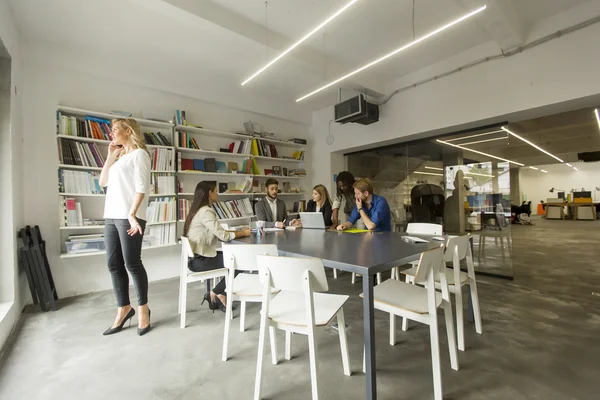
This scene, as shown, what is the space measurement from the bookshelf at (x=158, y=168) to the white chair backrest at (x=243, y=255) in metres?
2.33

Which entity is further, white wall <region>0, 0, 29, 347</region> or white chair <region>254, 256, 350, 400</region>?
white wall <region>0, 0, 29, 347</region>

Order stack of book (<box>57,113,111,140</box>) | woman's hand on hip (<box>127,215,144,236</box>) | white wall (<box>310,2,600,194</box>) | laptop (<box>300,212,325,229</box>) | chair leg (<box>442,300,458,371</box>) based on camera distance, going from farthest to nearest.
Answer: stack of book (<box>57,113,111,140</box>)
laptop (<box>300,212,325,229</box>)
white wall (<box>310,2,600,194</box>)
woman's hand on hip (<box>127,215,144,236</box>)
chair leg (<box>442,300,458,371</box>)

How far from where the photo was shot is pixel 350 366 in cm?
177

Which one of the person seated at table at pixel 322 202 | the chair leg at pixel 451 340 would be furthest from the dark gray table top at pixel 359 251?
the person seated at table at pixel 322 202

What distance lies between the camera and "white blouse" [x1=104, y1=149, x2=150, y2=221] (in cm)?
224

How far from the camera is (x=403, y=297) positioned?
1.73 m

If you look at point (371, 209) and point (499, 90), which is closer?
point (371, 209)

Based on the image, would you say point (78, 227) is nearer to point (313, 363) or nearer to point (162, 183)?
point (162, 183)

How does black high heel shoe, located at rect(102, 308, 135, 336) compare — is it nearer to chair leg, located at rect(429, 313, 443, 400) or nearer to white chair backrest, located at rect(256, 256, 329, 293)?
white chair backrest, located at rect(256, 256, 329, 293)

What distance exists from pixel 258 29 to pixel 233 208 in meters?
2.62

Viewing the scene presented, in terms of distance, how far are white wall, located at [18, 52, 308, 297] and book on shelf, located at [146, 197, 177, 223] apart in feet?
2.13

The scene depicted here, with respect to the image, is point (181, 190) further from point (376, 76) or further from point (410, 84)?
point (410, 84)

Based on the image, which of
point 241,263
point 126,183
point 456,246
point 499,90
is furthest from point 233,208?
point 499,90

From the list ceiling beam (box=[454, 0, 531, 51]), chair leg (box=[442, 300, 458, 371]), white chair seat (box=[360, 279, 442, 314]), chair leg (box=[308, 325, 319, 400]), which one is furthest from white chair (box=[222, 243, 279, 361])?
ceiling beam (box=[454, 0, 531, 51])
